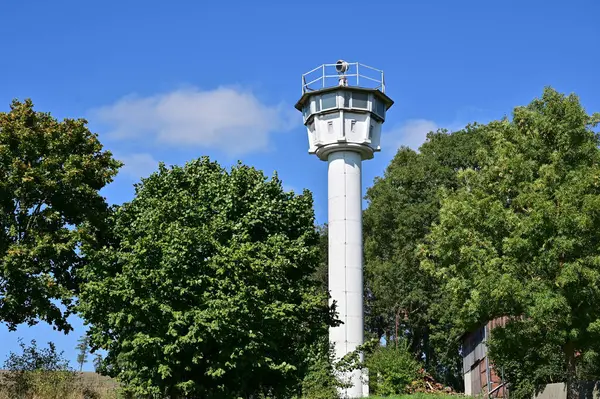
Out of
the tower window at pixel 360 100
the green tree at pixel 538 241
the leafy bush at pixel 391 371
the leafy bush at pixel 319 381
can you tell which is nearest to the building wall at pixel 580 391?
the green tree at pixel 538 241

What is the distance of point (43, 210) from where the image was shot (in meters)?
28.7

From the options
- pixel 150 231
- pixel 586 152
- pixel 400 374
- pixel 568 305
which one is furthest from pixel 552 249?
pixel 400 374

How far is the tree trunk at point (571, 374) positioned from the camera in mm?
27672

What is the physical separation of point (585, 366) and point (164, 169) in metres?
19.7

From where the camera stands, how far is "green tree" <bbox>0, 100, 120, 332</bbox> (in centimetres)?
2755

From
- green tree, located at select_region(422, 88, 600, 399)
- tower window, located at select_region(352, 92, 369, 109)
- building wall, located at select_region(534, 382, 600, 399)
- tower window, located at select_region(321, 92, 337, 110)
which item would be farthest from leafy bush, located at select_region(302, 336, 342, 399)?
tower window, located at select_region(352, 92, 369, 109)

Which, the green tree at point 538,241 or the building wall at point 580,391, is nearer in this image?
the green tree at point 538,241

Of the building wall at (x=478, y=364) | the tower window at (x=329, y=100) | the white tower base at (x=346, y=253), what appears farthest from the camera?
the building wall at (x=478, y=364)

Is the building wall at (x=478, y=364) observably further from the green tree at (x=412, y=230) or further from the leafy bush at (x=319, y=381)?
the leafy bush at (x=319, y=381)

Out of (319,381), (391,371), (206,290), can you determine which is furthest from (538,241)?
(391,371)

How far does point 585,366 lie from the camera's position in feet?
105

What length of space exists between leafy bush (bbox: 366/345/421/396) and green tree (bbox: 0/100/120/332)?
2197cm

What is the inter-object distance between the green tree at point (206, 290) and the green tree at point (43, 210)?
1.31 m

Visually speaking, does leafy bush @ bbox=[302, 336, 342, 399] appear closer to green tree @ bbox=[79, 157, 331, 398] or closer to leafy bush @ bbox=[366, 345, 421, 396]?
green tree @ bbox=[79, 157, 331, 398]
